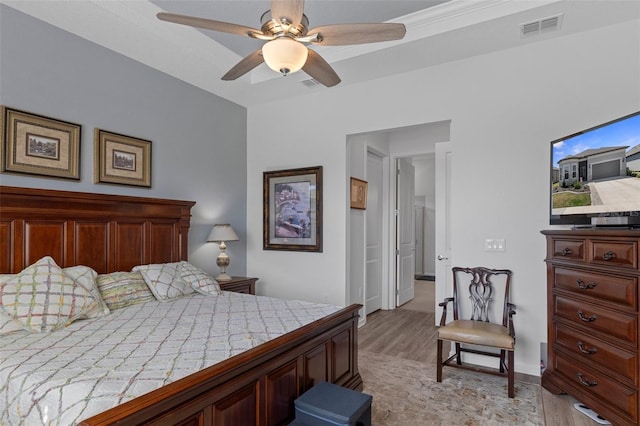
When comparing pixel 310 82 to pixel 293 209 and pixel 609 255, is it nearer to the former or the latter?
pixel 293 209

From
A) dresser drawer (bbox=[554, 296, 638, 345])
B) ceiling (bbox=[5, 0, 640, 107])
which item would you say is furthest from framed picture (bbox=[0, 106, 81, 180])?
dresser drawer (bbox=[554, 296, 638, 345])

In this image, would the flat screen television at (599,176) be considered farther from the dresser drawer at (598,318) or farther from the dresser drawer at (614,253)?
the dresser drawer at (598,318)

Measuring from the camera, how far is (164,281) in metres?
3.03

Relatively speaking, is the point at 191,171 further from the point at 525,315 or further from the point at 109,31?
the point at 525,315

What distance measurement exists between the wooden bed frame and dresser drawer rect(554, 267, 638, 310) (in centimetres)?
150

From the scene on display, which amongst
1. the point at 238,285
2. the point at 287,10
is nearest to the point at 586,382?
the point at 287,10

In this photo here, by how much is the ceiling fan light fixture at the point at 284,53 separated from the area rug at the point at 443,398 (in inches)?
90.8

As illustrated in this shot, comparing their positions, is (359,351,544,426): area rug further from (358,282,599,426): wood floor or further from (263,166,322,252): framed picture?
(263,166,322,252): framed picture

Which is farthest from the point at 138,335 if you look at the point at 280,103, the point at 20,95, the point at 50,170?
the point at 280,103

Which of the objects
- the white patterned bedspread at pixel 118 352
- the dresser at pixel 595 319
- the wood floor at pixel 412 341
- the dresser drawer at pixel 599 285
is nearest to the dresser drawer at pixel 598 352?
the dresser at pixel 595 319

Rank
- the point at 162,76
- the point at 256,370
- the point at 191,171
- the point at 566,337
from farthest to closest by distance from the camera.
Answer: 1. the point at 191,171
2. the point at 162,76
3. the point at 566,337
4. the point at 256,370

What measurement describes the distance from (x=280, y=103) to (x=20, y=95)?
2.65m

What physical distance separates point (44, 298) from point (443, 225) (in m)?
3.87

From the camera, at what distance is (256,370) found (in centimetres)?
175
